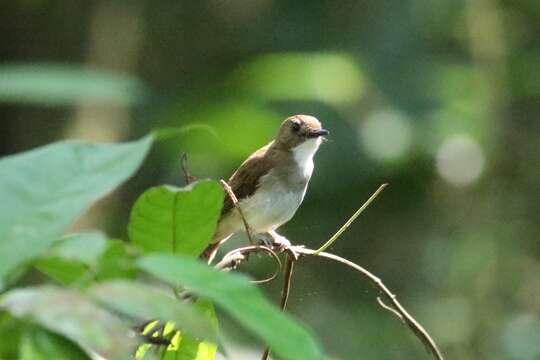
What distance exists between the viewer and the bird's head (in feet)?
16.3

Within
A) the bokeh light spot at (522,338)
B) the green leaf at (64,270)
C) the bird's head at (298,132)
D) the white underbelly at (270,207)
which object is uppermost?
the green leaf at (64,270)

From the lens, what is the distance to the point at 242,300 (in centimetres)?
78

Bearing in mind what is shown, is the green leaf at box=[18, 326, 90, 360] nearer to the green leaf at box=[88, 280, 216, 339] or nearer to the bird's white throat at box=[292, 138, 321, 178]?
the green leaf at box=[88, 280, 216, 339]

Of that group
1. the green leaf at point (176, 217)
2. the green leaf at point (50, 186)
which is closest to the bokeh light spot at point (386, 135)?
the green leaf at point (176, 217)

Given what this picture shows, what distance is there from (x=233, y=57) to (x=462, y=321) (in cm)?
272

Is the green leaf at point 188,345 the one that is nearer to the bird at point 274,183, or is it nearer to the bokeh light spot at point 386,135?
the bird at point 274,183

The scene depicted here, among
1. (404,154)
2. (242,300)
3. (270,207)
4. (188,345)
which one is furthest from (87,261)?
(404,154)

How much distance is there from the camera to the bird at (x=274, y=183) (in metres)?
4.57

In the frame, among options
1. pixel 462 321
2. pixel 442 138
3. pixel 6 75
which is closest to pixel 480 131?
pixel 442 138

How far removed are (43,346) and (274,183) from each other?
4.02 meters

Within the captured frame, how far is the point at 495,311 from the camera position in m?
6.98

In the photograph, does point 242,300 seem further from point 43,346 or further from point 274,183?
point 274,183

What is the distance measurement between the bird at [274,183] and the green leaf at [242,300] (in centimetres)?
352

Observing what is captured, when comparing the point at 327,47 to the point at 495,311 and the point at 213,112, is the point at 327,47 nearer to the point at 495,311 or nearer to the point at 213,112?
the point at 495,311
